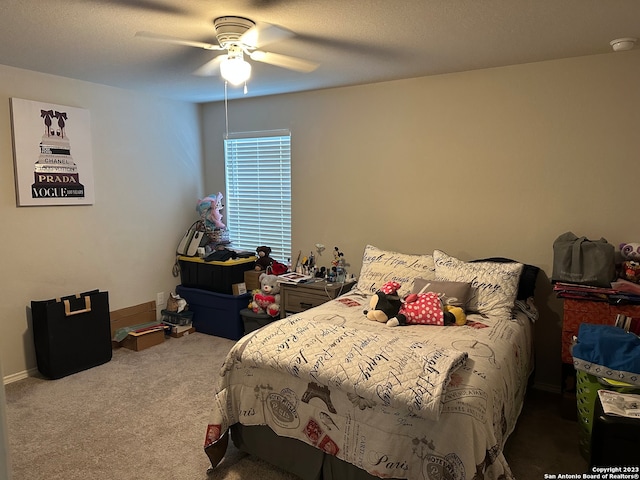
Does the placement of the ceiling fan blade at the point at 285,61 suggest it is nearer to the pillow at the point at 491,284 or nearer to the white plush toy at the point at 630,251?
the pillow at the point at 491,284

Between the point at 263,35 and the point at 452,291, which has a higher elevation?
the point at 263,35

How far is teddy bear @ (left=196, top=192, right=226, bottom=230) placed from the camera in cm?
469

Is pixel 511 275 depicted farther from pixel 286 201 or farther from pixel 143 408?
pixel 143 408

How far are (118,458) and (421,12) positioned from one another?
112 inches

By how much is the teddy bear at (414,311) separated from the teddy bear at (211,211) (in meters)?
2.34

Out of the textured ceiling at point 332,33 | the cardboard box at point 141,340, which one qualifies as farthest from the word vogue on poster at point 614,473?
the cardboard box at point 141,340

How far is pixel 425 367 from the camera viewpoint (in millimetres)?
1884

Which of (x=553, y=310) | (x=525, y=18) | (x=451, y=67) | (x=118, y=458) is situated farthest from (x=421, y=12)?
(x=118, y=458)

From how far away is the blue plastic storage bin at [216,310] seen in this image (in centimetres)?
430

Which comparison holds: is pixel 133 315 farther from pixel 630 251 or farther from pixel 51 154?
pixel 630 251

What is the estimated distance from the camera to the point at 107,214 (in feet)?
13.3

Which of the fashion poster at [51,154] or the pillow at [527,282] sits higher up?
the fashion poster at [51,154]

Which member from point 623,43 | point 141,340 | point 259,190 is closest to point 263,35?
point 623,43

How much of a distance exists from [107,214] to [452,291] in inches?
122
